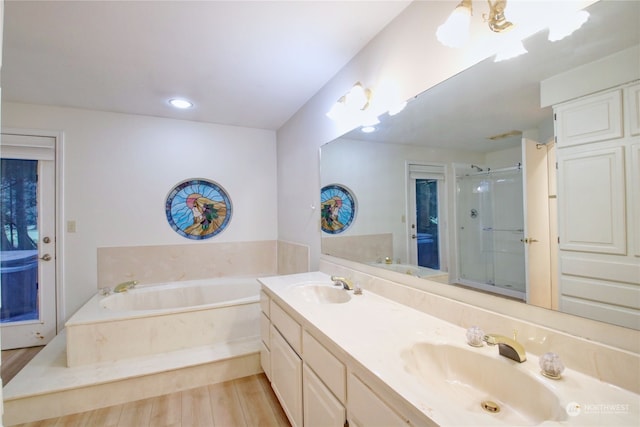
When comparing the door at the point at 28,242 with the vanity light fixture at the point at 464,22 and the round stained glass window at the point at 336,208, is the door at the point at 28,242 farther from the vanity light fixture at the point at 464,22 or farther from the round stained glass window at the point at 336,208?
the vanity light fixture at the point at 464,22

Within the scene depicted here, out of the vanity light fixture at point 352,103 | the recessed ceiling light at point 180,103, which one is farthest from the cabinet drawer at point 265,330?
the recessed ceiling light at point 180,103

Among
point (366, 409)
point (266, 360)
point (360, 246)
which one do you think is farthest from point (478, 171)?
point (266, 360)

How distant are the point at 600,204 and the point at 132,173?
350cm

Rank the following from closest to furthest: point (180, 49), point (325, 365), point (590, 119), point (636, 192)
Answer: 1. point (636, 192)
2. point (590, 119)
3. point (325, 365)
4. point (180, 49)

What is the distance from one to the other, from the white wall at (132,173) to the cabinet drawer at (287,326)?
174cm

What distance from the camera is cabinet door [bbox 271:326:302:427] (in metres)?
1.47

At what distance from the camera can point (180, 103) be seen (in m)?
2.71

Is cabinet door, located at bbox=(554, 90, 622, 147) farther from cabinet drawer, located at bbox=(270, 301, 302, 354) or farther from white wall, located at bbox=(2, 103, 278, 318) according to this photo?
white wall, located at bbox=(2, 103, 278, 318)

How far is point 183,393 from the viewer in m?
2.09

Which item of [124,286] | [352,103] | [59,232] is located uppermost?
[352,103]

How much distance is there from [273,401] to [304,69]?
2.32 metres

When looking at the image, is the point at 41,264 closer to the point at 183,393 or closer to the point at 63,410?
the point at 63,410

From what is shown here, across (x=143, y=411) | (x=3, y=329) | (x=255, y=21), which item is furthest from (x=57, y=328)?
(x=255, y=21)

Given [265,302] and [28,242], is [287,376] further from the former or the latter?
[28,242]
